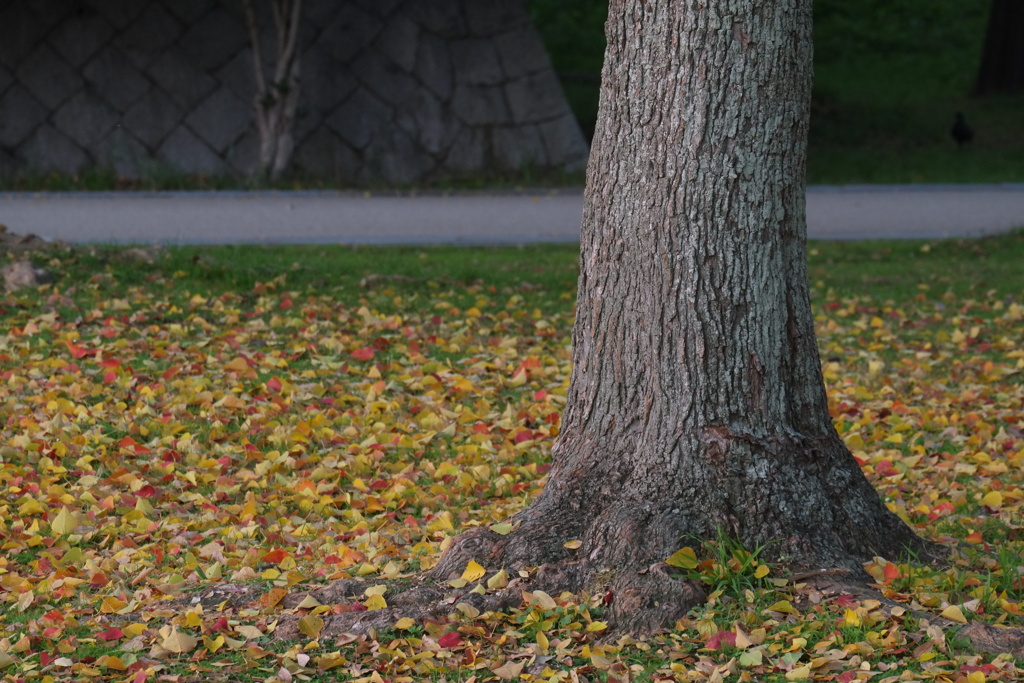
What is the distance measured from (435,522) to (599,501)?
32.4 inches

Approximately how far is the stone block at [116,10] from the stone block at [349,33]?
88.4 inches

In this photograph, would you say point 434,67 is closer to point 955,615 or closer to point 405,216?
point 405,216

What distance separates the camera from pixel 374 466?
476 cm

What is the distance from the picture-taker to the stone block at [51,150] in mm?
13539

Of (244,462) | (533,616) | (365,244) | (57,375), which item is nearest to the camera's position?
(533,616)

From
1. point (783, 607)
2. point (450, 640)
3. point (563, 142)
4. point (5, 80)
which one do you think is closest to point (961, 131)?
point (563, 142)

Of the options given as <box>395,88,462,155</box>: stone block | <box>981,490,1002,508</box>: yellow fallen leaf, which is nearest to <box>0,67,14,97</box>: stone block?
<box>395,88,462,155</box>: stone block

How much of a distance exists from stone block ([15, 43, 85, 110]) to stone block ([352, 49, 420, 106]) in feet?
10.8

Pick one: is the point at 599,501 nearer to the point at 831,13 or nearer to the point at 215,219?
the point at 215,219

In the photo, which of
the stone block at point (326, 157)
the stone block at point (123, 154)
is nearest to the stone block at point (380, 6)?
the stone block at point (326, 157)

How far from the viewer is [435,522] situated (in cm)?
411

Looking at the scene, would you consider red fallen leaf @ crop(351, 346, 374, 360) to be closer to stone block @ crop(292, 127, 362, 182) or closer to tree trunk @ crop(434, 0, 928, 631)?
tree trunk @ crop(434, 0, 928, 631)

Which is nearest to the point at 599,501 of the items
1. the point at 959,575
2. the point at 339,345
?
the point at 959,575

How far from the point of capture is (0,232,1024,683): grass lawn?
3129mm
